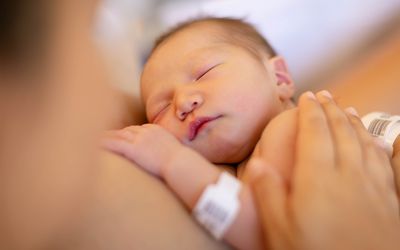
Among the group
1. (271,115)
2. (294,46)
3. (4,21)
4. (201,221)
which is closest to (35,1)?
(4,21)

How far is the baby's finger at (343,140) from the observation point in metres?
0.62

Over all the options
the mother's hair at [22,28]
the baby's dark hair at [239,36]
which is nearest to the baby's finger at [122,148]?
the mother's hair at [22,28]

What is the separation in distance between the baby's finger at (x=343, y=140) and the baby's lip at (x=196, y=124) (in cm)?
20

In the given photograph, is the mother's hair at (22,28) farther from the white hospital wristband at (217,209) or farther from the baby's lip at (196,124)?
the baby's lip at (196,124)

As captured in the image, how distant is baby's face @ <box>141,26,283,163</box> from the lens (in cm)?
84

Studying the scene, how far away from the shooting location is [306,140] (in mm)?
650

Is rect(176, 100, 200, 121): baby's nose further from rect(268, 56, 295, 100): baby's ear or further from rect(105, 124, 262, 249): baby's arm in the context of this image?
rect(268, 56, 295, 100): baby's ear

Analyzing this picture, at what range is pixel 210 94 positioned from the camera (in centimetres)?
84

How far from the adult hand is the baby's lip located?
180 millimetres

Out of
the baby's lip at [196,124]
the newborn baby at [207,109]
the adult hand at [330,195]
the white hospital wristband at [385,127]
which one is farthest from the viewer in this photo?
the white hospital wristband at [385,127]

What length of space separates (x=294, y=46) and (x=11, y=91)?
45.6 inches

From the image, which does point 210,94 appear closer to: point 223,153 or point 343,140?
point 223,153

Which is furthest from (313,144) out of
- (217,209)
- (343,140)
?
(217,209)

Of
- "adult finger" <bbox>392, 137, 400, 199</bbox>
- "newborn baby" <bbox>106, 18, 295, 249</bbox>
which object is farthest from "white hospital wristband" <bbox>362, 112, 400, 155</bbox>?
"newborn baby" <bbox>106, 18, 295, 249</bbox>
